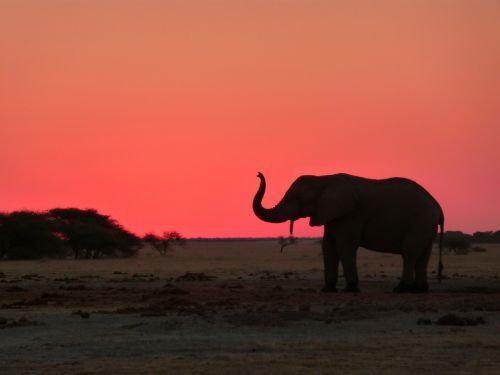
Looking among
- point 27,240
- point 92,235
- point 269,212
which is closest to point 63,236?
point 92,235

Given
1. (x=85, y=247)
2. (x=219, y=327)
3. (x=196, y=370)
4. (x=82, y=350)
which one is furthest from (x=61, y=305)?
(x=85, y=247)

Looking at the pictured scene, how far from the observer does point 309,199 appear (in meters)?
28.3

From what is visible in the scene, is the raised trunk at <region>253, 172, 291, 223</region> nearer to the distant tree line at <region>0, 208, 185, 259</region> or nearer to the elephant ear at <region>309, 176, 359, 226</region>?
the elephant ear at <region>309, 176, 359, 226</region>

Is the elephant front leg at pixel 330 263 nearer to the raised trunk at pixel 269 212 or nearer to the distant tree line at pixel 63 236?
the raised trunk at pixel 269 212

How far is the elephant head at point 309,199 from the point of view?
2770 cm

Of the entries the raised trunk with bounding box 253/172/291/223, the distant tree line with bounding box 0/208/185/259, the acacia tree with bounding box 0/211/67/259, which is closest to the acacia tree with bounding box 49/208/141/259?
the distant tree line with bounding box 0/208/185/259

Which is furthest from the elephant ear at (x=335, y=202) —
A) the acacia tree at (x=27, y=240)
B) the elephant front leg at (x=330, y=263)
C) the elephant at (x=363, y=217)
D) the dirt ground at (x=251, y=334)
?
the acacia tree at (x=27, y=240)

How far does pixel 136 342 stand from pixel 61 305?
8.66 meters

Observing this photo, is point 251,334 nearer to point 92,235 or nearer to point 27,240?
point 27,240

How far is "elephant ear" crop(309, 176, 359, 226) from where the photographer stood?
2750cm

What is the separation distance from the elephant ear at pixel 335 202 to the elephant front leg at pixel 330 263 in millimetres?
780

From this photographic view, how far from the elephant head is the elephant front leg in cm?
78

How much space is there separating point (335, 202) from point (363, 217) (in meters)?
1.04

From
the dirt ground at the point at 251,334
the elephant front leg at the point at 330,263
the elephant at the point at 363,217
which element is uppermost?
the elephant at the point at 363,217
